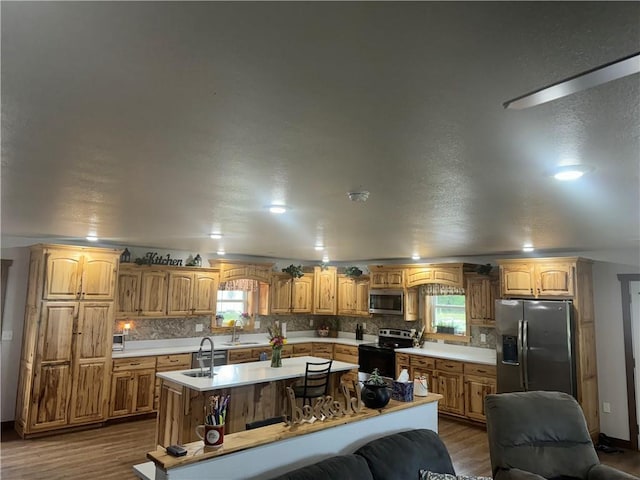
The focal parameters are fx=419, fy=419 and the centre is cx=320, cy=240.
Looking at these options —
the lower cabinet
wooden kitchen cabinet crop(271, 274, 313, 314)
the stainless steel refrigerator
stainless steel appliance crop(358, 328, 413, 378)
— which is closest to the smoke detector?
the stainless steel refrigerator

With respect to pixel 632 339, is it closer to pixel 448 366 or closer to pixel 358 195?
pixel 448 366

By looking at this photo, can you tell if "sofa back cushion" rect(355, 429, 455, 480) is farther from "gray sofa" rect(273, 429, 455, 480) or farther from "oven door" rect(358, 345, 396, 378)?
"oven door" rect(358, 345, 396, 378)

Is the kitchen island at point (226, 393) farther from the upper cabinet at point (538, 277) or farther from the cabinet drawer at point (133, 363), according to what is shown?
the upper cabinet at point (538, 277)

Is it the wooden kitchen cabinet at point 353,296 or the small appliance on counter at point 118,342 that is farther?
the wooden kitchen cabinet at point 353,296

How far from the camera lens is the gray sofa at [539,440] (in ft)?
9.73

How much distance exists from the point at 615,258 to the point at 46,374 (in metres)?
7.37

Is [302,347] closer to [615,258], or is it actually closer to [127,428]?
[127,428]

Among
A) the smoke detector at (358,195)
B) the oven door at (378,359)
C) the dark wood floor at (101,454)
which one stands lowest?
the dark wood floor at (101,454)

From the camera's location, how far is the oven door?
7.05m

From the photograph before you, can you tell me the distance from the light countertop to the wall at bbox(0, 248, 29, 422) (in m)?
2.38

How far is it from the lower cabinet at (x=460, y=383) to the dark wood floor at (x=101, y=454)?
0.44 metres

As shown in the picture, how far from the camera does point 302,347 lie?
7.99 meters

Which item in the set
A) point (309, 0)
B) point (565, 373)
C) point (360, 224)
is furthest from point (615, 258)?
point (309, 0)

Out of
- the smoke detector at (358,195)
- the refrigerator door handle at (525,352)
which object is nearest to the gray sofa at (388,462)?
the smoke detector at (358,195)
